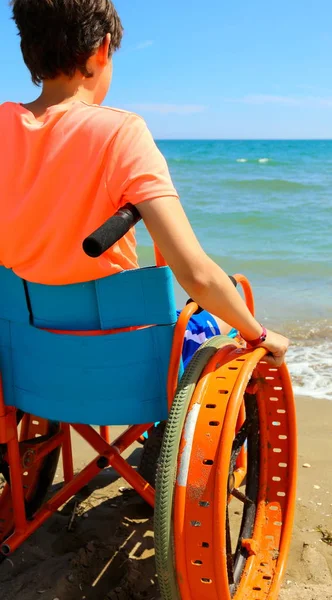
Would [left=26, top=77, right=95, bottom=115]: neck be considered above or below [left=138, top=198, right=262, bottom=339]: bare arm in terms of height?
above

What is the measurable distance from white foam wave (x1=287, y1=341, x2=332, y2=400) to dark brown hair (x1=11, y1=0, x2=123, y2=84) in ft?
9.11

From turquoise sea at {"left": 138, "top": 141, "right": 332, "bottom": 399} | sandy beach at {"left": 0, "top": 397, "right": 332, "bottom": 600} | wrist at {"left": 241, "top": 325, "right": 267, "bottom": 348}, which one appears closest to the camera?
wrist at {"left": 241, "top": 325, "right": 267, "bottom": 348}

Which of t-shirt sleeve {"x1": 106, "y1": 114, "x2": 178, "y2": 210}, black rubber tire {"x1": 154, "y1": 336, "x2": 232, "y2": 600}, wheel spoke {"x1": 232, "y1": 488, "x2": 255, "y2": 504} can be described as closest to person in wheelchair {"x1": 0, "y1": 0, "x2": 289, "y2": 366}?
t-shirt sleeve {"x1": 106, "y1": 114, "x2": 178, "y2": 210}

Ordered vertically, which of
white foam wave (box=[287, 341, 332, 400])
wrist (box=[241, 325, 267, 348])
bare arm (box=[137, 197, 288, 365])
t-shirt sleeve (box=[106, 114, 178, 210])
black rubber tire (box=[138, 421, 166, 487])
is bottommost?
white foam wave (box=[287, 341, 332, 400])

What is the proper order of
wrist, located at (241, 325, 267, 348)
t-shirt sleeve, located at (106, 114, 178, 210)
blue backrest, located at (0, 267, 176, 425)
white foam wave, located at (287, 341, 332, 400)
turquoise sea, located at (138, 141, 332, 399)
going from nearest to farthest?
1. t-shirt sleeve, located at (106, 114, 178, 210)
2. blue backrest, located at (0, 267, 176, 425)
3. wrist, located at (241, 325, 267, 348)
4. white foam wave, located at (287, 341, 332, 400)
5. turquoise sea, located at (138, 141, 332, 399)

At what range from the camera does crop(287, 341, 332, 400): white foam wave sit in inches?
159

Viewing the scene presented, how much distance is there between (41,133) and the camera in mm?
1617

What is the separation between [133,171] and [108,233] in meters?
0.19

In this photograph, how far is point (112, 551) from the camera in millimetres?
2340

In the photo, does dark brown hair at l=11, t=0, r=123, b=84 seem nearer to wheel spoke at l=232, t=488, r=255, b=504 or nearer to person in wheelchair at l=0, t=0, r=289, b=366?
person in wheelchair at l=0, t=0, r=289, b=366

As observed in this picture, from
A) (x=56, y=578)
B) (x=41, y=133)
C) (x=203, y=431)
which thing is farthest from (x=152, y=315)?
(x=56, y=578)

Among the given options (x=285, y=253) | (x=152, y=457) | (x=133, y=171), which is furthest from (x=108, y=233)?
(x=285, y=253)

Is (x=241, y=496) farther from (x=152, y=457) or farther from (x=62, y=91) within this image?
(x=62, y=91)

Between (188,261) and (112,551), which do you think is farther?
(112,551)
